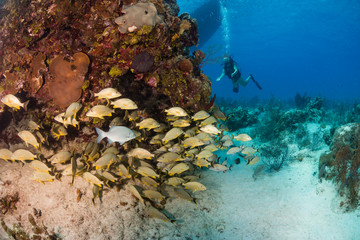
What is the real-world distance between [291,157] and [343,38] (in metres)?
66.5

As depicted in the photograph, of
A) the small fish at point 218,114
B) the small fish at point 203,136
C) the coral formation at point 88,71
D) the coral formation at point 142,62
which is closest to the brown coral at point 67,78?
the coral formation at point 88,71

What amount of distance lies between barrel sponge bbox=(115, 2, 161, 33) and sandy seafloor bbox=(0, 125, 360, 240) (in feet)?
13.4

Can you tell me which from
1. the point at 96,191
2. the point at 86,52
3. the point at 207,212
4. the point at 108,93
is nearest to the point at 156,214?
the point at 96,191

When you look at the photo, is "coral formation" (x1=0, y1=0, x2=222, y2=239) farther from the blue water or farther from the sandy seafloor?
the blue water

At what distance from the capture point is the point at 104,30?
17.3 feet

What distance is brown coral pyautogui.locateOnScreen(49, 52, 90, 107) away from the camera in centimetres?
472

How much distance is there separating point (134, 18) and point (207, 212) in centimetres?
544

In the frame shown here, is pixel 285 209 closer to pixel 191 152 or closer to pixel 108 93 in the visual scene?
pixel 191 152

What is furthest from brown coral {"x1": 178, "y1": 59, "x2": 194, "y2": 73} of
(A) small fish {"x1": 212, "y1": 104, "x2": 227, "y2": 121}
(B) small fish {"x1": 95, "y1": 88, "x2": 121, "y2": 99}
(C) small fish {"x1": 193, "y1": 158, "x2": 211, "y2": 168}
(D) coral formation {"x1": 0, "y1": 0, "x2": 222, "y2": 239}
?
(C) small fish {"x1": 193, "y1": 158, "x2": 211, "y2": 168}

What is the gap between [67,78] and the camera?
15.7ft

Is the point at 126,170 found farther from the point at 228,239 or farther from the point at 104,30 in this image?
the point at 104,30

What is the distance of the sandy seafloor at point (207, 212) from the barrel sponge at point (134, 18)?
407 cm

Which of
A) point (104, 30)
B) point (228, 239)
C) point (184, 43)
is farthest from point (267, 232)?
point (104, 30)

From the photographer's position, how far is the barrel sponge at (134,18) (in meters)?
5.16
